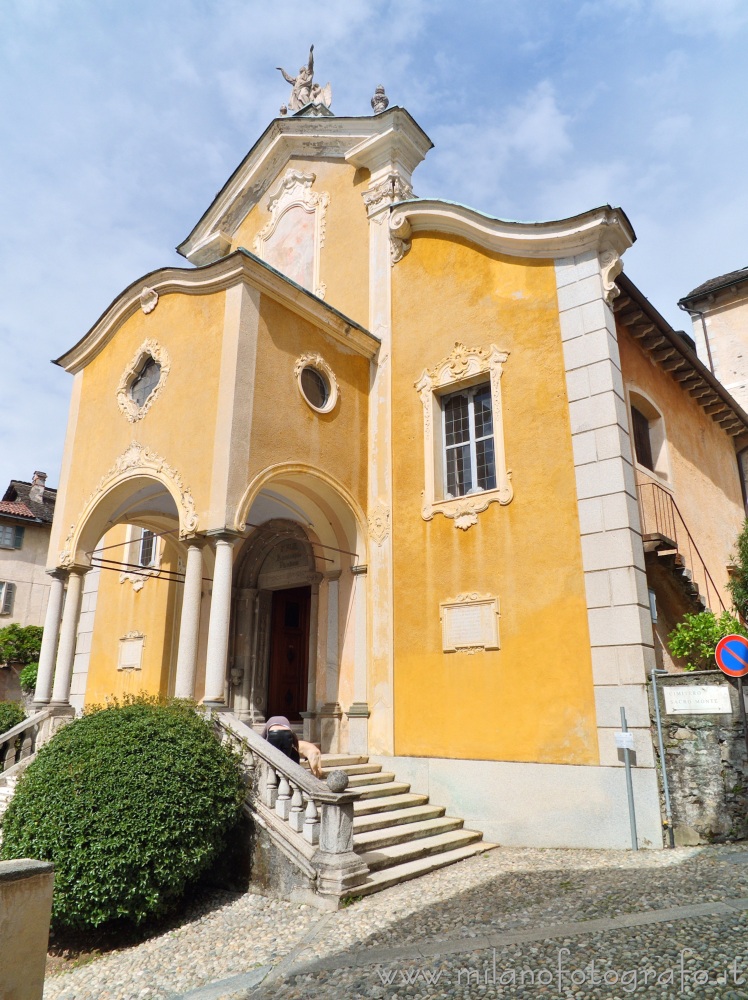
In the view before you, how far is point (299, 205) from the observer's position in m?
14.6

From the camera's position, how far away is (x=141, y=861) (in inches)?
239

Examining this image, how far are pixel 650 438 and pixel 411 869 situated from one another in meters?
8.15

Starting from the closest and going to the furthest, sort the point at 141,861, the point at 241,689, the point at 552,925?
1. the point at 552,925
2. the point at 141,861
3. the point at 241,689

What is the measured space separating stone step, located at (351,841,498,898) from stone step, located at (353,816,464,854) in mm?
322

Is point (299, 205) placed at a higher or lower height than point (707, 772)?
higher

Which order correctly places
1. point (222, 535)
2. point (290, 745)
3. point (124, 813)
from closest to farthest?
point (124, 813), point (290, 745), point (222, 535)

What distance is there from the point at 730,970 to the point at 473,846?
4.60 m

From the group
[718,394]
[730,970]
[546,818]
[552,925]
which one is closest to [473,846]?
[546,818]

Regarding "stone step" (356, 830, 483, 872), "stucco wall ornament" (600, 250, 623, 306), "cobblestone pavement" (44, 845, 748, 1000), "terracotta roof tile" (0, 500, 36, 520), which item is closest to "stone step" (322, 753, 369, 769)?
"stone step" (356, 830, 483, 872)

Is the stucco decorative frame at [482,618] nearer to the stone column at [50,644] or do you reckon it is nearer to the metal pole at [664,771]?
the metal pole at [664,771]

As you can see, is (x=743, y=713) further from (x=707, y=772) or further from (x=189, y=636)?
(x=189, y=636)

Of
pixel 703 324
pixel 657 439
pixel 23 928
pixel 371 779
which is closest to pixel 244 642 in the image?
pixel 371 779

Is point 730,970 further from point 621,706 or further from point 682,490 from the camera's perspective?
point 682,490

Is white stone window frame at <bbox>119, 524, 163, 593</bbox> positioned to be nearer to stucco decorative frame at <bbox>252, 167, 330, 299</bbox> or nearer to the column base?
the column base
